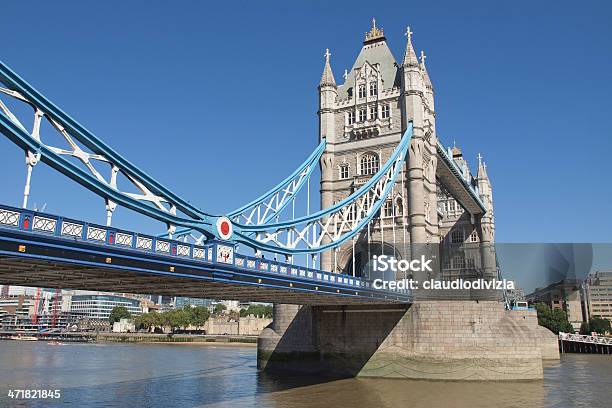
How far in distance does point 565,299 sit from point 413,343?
300 ft

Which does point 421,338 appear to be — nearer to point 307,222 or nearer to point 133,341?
point 307,222

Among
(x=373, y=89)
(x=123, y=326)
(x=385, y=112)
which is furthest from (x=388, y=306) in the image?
(x=123, y=326)

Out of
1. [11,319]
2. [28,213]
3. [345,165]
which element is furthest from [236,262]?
[11,319]

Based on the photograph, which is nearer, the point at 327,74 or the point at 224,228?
the point at 224,228

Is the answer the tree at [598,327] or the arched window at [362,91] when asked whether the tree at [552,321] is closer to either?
→ the tree at [598,327]

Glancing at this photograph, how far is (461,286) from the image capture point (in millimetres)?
35562

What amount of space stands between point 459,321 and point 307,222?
1171 cm

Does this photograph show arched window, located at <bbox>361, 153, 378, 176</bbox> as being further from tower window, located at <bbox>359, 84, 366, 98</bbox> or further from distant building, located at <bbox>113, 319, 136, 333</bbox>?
distant building, located at <bbox>113, 319, 136, 333</bbox>

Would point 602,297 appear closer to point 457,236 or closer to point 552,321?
point 552,321

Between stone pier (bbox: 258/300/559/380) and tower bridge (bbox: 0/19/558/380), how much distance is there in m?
0.07

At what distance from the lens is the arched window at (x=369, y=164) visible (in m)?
42.9

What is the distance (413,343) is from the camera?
34969mm

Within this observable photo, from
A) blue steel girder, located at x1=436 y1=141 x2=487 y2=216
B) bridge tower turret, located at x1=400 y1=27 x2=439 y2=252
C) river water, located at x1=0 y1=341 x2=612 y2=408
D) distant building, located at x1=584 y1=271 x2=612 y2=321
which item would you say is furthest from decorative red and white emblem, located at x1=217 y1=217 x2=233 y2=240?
distant building, located at x1=584 y1=271 x2=612 y2=321

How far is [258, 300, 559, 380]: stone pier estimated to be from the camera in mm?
33781
